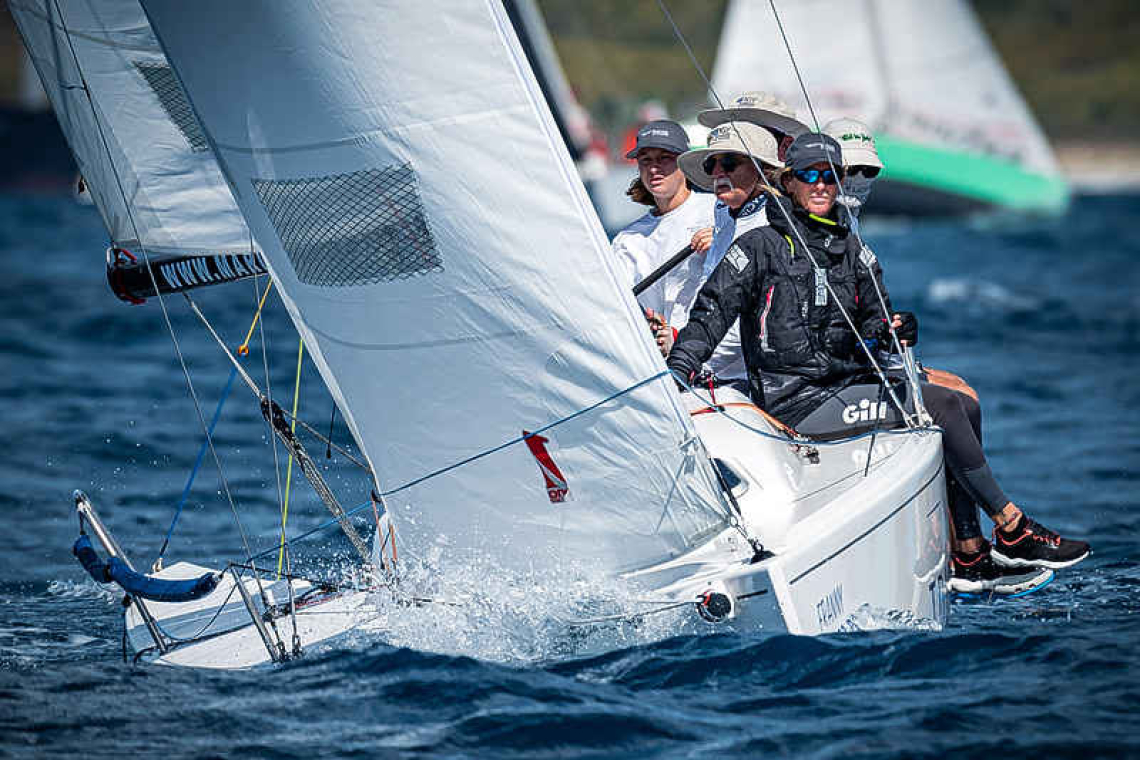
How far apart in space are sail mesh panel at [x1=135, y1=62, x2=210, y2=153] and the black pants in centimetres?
232

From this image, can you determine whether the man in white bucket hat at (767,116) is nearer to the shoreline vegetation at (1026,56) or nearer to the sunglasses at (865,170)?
the sunglasses at (865,170)

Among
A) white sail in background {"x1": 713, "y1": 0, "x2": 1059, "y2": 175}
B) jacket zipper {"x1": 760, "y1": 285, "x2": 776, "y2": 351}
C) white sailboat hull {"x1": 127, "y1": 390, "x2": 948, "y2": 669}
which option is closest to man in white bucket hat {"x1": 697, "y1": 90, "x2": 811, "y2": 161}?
jacket zipper {"x1": 760, "y1": 285, "x2": 776, "y2": 351}

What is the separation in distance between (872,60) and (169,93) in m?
→ 20.1

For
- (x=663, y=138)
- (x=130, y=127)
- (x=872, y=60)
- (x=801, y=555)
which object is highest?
A: (x=872, y=60)

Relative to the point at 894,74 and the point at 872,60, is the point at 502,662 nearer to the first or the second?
the point at 872,60

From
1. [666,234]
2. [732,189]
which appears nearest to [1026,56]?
[666,234]

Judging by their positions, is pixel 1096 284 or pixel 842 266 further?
pixel 1096 284

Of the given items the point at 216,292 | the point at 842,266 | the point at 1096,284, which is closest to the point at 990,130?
the point at 1096,284

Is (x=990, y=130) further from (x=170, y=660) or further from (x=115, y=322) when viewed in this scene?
(x=170, y=660)

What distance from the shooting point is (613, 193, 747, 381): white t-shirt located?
4.92 meters

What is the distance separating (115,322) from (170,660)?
8.83 meters

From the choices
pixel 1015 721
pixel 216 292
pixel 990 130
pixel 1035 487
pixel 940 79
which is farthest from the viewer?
pixel 990 130

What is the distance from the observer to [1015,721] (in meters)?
3.66

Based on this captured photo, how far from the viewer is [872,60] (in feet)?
77.5
